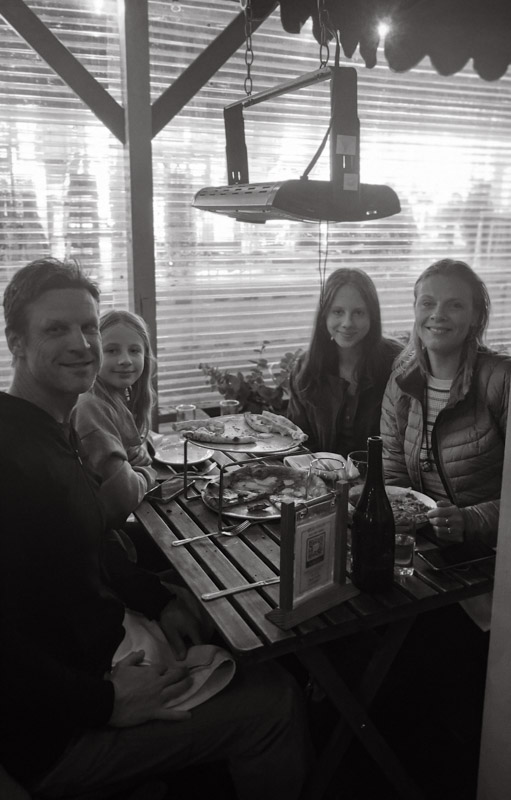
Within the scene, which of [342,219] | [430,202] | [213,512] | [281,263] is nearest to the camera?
[342,219]

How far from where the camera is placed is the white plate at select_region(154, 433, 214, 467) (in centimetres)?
254

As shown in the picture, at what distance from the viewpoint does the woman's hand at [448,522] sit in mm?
1793

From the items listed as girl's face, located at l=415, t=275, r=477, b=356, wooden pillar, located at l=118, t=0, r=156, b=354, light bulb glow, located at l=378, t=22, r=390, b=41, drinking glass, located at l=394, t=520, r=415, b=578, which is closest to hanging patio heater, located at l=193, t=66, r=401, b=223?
girl's face, located at l=415, t=275, r=477, b=356

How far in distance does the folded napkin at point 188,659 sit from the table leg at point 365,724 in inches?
10.0

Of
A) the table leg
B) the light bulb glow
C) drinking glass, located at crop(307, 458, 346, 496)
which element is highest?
the light bulb glow

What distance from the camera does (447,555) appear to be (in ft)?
5.74

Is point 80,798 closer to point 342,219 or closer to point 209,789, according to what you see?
point 209,789

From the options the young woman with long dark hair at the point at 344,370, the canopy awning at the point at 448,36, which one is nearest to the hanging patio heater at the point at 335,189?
the young woman with long dark hair at the point at 344,370

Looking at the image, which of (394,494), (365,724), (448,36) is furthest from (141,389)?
(448,36)

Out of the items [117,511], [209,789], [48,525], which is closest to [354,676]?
[209,789]

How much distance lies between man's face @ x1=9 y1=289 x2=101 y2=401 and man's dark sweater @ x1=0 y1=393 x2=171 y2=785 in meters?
0.11

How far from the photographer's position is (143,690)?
1511 millimetres

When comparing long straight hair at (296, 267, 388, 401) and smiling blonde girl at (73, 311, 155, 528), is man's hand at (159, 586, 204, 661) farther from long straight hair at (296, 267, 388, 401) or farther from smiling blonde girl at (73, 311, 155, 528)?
long straight hair at (296, 267, 388, 401)

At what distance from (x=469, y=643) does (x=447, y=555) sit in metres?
0.69
